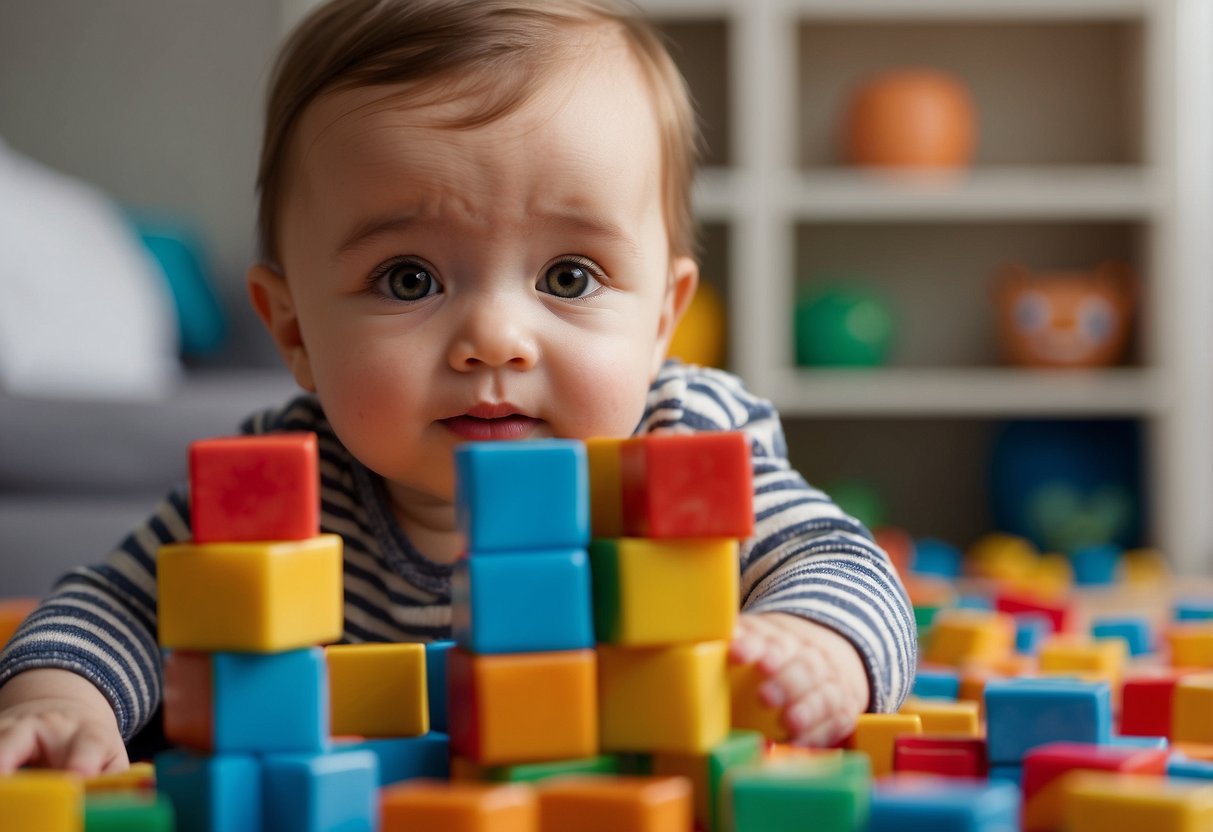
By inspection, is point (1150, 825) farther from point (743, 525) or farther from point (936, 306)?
point (936, 306)

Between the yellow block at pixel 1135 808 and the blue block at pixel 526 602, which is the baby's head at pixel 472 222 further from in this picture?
the yellow block at pixel 1135 808

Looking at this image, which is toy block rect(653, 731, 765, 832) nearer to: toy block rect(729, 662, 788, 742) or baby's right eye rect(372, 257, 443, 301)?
toy block rect(729, 662, 788, 742)

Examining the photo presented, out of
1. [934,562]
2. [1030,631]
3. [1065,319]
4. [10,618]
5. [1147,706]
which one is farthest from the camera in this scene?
[1065,319]

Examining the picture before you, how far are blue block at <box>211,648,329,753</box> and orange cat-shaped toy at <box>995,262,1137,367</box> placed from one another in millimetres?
2689

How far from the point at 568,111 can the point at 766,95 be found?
2.24 metres

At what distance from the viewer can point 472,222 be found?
86 centimetres

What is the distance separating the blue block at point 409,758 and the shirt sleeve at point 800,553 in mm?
185

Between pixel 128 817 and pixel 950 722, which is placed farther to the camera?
pixel 950 722

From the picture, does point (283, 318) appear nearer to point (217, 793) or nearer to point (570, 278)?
point (570, 278)

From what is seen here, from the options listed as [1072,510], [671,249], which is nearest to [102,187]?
[1072,510]

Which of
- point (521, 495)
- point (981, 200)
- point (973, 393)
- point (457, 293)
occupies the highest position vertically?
point (981, 200)

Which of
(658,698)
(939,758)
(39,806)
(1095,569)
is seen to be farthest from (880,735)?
(1095,569)

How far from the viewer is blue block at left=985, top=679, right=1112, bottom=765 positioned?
0.67m

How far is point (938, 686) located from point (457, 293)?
415mm
